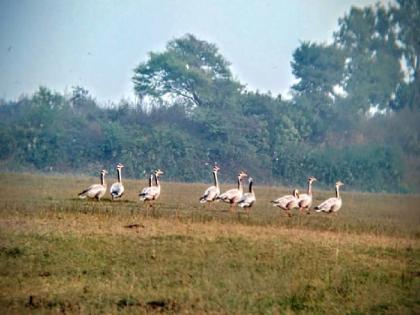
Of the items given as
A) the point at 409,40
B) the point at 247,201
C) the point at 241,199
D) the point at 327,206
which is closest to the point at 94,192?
the point at 241,199

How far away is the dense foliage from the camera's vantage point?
113 ft

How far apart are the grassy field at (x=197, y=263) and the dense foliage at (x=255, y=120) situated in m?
12.4

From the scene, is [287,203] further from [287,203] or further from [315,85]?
[315,85]

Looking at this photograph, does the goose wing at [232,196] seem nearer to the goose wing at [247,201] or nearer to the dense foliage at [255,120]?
the goose wing at [247,201]

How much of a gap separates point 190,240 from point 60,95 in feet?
110

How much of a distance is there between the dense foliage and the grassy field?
12411mm

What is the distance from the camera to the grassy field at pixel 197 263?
1215cm

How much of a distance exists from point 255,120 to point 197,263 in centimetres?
3260

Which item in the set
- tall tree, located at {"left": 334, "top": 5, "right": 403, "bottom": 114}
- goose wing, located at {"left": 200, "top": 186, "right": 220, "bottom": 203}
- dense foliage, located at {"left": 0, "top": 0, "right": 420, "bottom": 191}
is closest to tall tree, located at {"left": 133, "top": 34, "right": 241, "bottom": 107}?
dense foliage, located at {"left": 0, "top": 0, "right": 420, "bottom": 191}

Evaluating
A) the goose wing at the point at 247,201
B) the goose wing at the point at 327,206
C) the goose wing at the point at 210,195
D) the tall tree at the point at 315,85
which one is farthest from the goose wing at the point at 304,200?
the tall tree at the point at 315,85

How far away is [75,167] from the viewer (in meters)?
42.9

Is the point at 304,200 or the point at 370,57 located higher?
the point at 370,57

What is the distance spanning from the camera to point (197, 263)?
14.2 m

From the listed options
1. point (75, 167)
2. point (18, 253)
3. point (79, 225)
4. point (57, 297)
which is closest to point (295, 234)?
point (79, 225)
